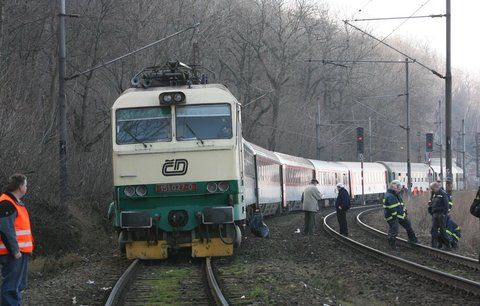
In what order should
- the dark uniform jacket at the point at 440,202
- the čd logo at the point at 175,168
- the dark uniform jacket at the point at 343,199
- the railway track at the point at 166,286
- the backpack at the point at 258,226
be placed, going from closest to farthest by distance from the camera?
the railway track at the point at 166,286
the čd logo at the point at 175,168
the dark uniform jacket at the point at 440,202
the backpack at the point at 258,226
the dark uniform jacket at the point at 343,199

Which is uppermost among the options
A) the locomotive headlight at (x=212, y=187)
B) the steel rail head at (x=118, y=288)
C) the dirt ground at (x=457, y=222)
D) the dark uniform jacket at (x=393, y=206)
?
the locomotive headlight at (x=212, y=187)

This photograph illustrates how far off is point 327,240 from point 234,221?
22.6ft

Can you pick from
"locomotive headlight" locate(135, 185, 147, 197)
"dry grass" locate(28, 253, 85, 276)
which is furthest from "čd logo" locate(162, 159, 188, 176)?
"dry grass" locate(28, 253, 85, 276)

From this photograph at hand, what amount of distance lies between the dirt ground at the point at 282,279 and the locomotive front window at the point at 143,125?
2589mm

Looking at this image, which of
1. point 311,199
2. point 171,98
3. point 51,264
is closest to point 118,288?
point 171,98

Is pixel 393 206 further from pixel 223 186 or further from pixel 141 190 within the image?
pixel 141 190

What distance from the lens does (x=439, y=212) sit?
16.8m

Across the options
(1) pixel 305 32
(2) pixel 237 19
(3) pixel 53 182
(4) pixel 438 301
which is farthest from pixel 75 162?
(1) pixel 305 32

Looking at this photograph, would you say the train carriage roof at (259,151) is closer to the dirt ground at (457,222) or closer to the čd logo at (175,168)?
the dirt ground at (457,222)

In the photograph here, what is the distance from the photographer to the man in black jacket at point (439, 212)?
16844mm

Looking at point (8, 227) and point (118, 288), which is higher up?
point (8, 227)

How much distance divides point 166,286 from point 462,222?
14.0 metres

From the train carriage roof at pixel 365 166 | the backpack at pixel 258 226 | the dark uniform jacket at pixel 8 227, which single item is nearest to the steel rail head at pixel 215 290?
the dark uniform jacket at pixel 8 227

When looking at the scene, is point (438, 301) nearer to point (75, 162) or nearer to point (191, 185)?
point (191, 185)
